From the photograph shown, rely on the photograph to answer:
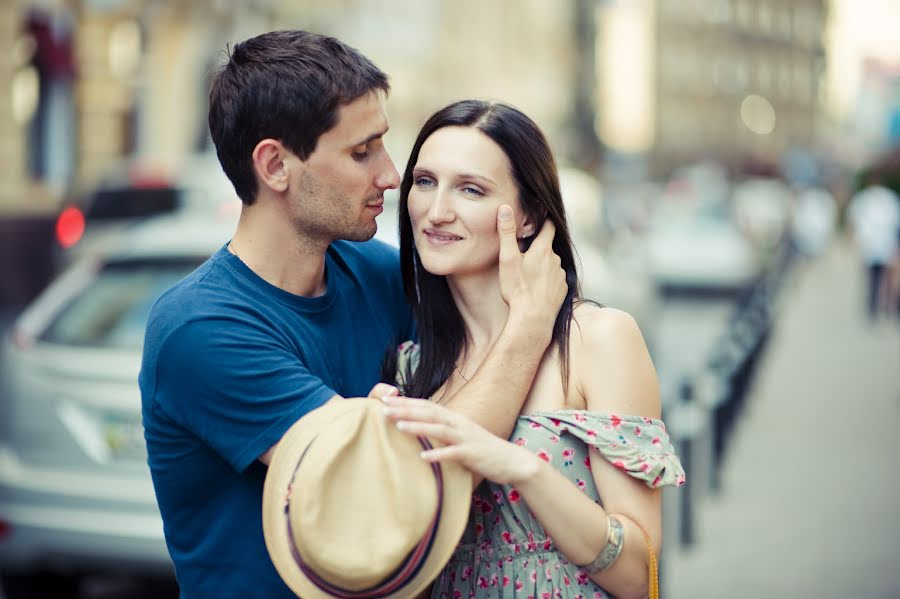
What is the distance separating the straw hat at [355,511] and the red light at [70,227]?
1306 centimetres

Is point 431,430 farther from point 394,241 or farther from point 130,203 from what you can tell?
point 130,203

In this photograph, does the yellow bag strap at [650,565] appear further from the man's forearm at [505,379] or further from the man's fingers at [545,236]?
the man's fingers at [545,236]

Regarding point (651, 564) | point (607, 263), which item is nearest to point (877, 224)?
point (607, 263)

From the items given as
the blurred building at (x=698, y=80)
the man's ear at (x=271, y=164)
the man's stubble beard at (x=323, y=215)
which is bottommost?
the man's stubble beard at (x=323, y=215)

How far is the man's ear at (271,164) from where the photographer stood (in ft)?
8.24

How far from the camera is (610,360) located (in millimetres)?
2496

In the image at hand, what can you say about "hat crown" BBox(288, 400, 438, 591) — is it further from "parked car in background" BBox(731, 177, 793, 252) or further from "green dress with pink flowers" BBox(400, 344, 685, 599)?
"parked car in background" BBox(731, 177, 793, 252)

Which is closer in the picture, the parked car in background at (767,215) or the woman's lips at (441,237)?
the woman's lips at (441,237)

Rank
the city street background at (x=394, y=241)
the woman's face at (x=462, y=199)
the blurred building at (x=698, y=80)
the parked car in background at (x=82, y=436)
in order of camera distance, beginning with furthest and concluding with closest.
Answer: the blurred building at (x=698, y=80) → the city street background at (x=394, y=241) → the parked car in background at (x=82, y=436) → the woman's face at (x=462, y=199)

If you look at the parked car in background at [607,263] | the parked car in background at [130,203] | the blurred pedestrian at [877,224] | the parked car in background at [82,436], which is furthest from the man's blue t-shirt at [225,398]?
the blurred pedestrian at [877,224]

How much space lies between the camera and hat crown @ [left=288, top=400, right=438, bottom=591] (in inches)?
79.2

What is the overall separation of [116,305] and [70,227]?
10.0 meters

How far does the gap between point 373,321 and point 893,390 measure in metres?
9.41

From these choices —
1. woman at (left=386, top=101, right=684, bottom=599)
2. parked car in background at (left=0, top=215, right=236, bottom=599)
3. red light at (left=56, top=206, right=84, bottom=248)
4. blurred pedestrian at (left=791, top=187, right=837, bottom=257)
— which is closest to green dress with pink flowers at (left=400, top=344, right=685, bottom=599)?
woman at (left=386, top=101, right=684, bottom=599)
